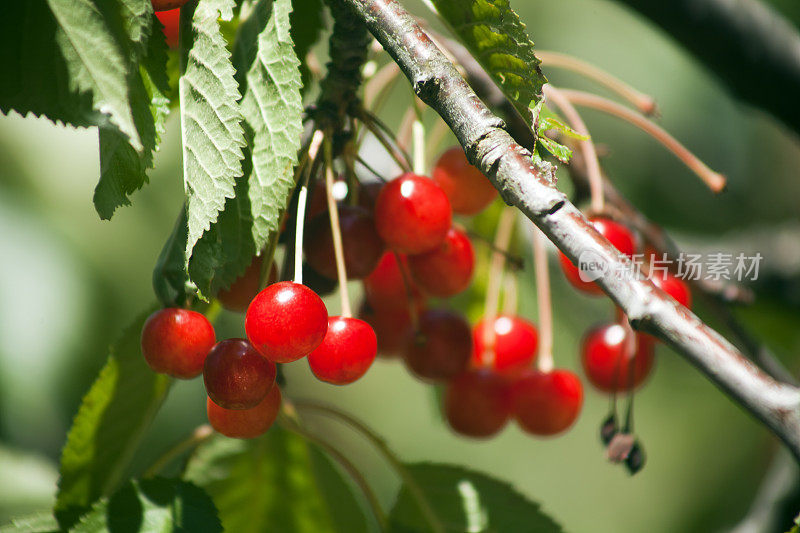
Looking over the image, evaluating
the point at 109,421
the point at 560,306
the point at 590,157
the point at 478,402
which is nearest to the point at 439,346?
the point at 478,402

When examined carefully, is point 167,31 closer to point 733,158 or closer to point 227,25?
point 227,25

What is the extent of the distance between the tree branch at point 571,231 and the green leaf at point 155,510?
1.82 ft

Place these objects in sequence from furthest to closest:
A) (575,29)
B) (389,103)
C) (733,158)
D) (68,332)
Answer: (389,103), (575,29), (733,158), (68,332)

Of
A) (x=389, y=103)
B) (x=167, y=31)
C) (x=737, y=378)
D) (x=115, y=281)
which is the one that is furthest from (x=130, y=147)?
(x=389, y=103)

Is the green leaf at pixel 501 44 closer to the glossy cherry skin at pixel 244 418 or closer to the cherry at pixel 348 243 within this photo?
the cherry at pixel 348 243

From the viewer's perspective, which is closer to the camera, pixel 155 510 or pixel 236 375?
pixel 236 375

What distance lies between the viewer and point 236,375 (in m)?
0.72

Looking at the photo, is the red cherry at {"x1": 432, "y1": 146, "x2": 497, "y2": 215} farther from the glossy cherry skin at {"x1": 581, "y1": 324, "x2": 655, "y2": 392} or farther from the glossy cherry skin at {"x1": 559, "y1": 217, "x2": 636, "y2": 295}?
the glossy cherry skin at {"x1": 581, "y1": 324, "x2": 655, "y2": 392}

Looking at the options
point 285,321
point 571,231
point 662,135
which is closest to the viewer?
point 571,231

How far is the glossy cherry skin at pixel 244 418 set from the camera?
783 millimetres

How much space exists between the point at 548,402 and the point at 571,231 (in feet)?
2.26

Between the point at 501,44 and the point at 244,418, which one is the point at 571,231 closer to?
the point at 501,44

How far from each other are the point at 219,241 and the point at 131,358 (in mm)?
390

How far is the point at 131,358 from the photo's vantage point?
1014mm
